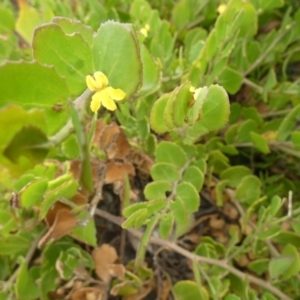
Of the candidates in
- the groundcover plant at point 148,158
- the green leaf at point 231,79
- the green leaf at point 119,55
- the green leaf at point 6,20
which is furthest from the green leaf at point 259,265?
the green leaf at point 6,20

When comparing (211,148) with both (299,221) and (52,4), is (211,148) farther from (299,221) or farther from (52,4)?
(52,4)

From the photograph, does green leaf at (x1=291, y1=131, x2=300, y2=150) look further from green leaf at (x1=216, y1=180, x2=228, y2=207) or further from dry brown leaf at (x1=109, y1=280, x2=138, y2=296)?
dry brown leaf at (x1=109, y1=280, x2=138, y2=296)

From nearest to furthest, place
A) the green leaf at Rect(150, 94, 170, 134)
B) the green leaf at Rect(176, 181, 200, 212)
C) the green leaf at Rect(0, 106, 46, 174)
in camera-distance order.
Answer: the green leaf at Rect(0, 106, 46, 174), the green leaf at Rect(150, 94, 170, 134), the green leaf at Rect(176, 181, 200, 212)

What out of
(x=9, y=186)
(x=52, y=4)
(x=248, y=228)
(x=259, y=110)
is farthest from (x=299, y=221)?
(x=52, y=4)

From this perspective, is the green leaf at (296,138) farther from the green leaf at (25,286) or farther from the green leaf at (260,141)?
the green leaf at (25,286)

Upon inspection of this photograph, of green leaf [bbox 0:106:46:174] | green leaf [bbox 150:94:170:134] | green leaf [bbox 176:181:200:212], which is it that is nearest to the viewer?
green leaf [bbox 0:106:46:174]

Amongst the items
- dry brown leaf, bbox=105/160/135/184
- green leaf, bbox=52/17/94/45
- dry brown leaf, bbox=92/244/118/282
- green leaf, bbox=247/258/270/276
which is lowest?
dry brown leaf, bbox=92/244/118/282


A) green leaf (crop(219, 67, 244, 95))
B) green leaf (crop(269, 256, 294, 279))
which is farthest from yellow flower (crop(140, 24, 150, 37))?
green leaf (crop(269, 256, 294, 279))

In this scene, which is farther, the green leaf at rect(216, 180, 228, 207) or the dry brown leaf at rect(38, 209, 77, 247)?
the green leaf at rect(216, 180, 228, 207)
